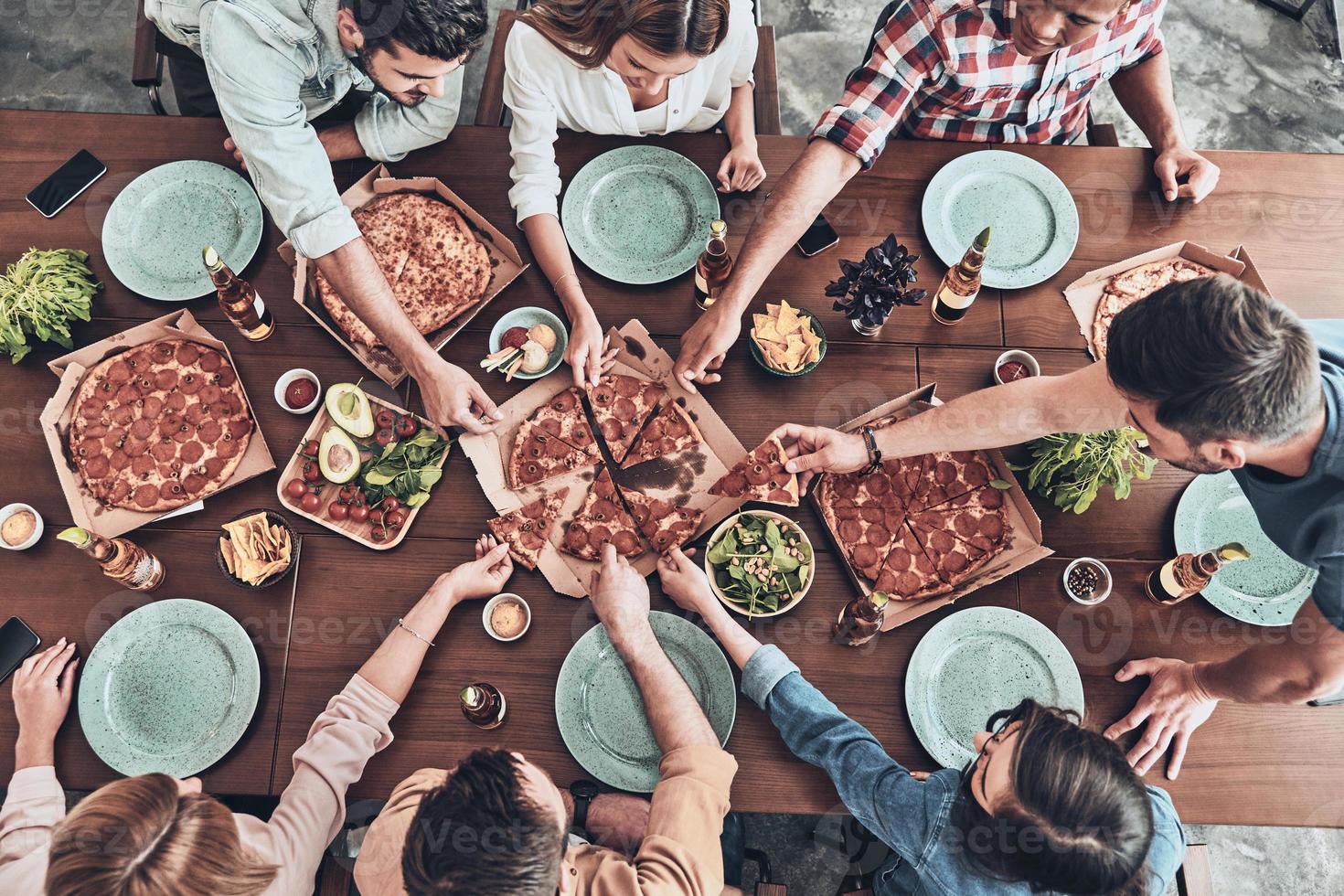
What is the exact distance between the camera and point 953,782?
203cm

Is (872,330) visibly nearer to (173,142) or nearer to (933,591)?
(933,591)

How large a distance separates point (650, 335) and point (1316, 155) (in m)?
2.44

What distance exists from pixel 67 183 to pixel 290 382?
108 centimetres

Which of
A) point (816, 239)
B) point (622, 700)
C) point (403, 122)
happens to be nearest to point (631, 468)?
point (622, 700)

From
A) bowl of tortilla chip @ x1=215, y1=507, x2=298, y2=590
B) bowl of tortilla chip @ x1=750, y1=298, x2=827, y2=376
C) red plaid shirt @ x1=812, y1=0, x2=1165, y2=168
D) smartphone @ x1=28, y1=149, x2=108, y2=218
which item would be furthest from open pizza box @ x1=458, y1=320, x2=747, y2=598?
smartphone @ x1=28, y1=149, x2=108, y2=218

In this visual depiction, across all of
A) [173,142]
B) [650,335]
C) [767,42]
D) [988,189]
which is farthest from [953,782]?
[173,142]

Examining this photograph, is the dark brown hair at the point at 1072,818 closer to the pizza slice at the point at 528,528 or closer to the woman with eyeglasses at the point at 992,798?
Answer: the woman with eyeglasses at the point at 992,798

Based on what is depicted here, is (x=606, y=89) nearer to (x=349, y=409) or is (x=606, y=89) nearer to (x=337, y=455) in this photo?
(x=349, y=409)

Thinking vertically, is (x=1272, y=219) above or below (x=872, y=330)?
above

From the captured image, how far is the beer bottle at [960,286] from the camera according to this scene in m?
2.28

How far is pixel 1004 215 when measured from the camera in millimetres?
2619

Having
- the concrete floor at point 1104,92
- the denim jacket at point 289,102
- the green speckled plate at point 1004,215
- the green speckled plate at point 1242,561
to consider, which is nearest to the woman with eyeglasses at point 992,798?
the green speckled plate at point 1242,561

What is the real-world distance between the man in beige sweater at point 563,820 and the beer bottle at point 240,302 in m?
1.29

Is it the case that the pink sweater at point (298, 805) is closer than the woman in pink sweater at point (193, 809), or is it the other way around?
the woman in pink sweater at point (193, 809)
